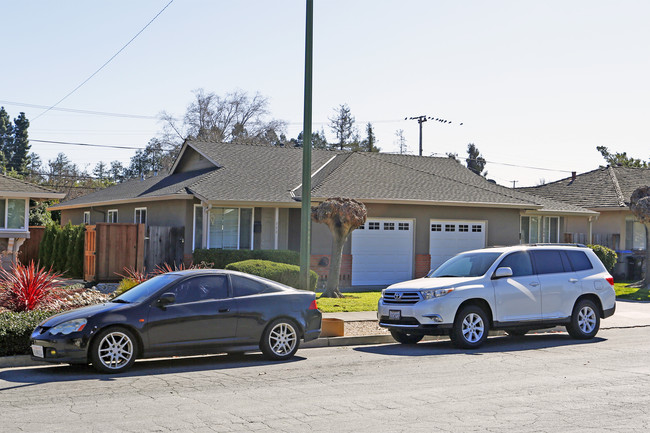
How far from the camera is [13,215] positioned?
1001 inches

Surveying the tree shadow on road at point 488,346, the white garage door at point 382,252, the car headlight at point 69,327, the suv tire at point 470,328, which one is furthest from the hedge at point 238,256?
the car headlight at point 69,327

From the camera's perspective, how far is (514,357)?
39.8ft

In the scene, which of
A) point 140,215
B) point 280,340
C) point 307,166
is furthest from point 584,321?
point 140,215

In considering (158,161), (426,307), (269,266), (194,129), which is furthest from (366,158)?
(158,161)

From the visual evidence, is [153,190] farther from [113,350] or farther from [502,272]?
Result: [113,350]

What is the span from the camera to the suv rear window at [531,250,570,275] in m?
14.1

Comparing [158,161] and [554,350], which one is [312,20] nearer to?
[554,350]

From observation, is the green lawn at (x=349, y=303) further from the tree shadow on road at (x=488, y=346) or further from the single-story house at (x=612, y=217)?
the single-story house at (x=612, y=217)

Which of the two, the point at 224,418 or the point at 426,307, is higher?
the point at 426,307

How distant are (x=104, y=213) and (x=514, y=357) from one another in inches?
951

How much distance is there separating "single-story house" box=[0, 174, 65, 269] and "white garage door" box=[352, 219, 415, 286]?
10875 mm

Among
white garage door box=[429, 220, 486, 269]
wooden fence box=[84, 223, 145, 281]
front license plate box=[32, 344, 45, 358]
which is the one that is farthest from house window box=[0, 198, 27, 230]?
front license plate box=[32, 344, 45, 358]

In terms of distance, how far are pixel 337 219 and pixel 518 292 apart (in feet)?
26.2

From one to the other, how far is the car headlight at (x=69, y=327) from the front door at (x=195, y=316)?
896 millimetres
